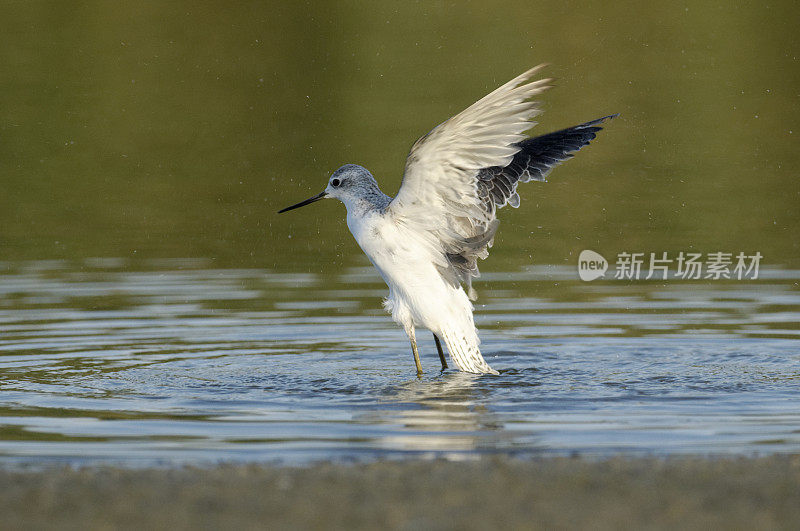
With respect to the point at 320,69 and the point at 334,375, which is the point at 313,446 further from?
the point at 320,69

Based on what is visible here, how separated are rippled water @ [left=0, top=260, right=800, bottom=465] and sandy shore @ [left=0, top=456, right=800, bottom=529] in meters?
0.59

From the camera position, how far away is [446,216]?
33.4ft

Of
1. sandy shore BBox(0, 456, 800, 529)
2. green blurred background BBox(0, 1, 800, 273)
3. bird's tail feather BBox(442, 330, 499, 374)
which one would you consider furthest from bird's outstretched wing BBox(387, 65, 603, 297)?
green blurred background BBox(0, 1, 800, 273)

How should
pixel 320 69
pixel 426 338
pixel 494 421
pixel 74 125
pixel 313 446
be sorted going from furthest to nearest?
pixel 320 69 < pixel 74 125 < pixel 426 338 < pixel 494 421 < pixel 313 446

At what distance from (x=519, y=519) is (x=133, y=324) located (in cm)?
779

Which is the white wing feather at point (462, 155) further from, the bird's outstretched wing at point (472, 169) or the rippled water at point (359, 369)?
the rippled water at point (359, 369)

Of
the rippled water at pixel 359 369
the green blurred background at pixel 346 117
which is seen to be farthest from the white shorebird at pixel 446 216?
the green blurred background at pixel 346 117

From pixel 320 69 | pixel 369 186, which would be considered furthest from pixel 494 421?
pixel 320 69

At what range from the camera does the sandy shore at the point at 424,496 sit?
219 inches

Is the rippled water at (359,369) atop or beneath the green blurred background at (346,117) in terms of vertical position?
beneath

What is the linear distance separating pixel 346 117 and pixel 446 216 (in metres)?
17.1

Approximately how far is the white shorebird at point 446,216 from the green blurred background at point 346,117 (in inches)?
196

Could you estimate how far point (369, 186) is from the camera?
34.3 ft

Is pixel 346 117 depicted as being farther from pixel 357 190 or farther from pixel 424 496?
pixel 424 496
